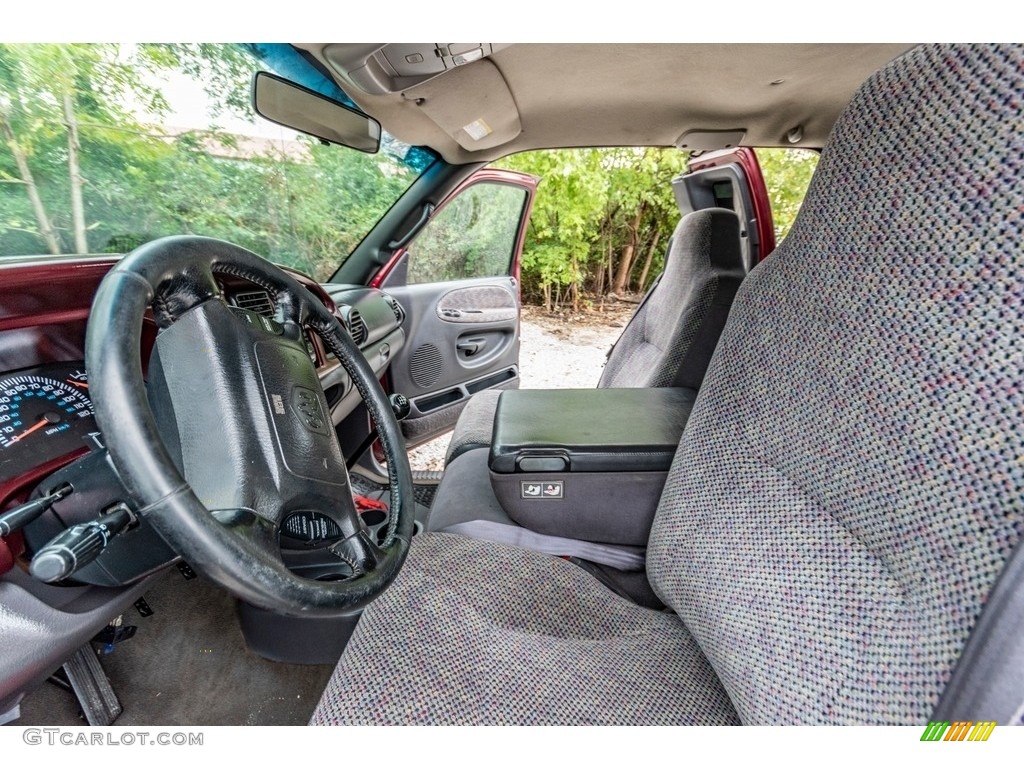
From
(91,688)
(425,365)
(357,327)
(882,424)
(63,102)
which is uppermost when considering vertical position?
(63,102)

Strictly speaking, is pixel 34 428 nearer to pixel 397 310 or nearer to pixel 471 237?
pixel 397 310

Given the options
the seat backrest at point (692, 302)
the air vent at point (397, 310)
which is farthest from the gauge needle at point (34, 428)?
the seat backrest at point (692, 302)

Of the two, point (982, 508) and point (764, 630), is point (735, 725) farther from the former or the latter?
point (982, 508)

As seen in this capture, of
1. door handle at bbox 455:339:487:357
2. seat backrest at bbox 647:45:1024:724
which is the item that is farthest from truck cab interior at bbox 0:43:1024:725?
door handle at bbox 455:339:487:357

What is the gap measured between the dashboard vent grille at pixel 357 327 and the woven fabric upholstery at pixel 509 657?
32.1 inches

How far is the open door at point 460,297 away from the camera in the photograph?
2.01 meters

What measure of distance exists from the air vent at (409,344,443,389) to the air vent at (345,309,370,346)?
52 cm

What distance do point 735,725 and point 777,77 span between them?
5.02ft

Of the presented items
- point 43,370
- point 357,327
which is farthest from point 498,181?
point 43,370

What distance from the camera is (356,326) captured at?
58.5 inches

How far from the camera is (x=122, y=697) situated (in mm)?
1114

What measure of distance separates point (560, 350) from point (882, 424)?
2.96 meters

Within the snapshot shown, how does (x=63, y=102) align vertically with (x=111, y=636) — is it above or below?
above

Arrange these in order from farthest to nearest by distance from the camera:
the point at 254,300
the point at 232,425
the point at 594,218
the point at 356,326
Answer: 1. the point at 594,218
2. the point at 356,326
3. the point at 254,300
4. the point at 232,425
